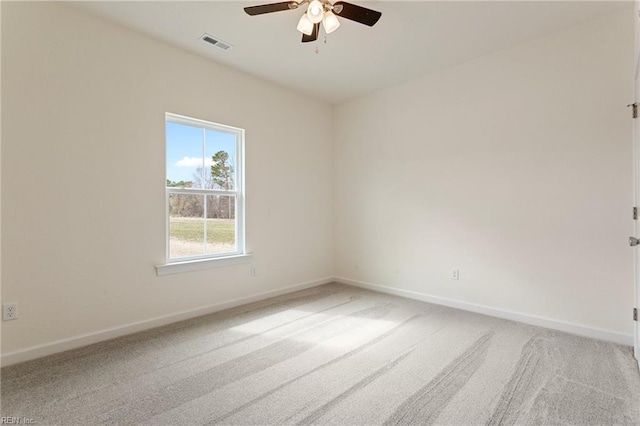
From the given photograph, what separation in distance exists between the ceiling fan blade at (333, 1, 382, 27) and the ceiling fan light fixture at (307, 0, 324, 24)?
10cm

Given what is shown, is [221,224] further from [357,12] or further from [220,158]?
[357,12]

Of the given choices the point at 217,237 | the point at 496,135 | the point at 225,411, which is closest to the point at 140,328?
the point at 217,237

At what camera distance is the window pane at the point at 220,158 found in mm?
3481

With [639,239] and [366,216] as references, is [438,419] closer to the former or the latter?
[639,239]

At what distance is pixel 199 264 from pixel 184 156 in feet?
3.77

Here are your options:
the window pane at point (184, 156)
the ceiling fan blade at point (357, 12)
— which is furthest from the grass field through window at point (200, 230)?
the ceiling fan blade at point (357, 12)

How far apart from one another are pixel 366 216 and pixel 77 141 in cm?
331

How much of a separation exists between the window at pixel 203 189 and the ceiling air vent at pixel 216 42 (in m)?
0.77

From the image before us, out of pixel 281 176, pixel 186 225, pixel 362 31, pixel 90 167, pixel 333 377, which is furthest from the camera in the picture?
pixel 281 176

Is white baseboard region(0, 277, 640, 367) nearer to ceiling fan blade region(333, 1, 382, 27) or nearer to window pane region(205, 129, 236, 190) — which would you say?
window pane region(205, 129, 236, 190)

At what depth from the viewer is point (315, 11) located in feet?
7.02

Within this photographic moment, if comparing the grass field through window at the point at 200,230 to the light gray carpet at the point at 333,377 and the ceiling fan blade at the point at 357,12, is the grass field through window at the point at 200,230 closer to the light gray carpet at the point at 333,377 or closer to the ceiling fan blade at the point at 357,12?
the light gray carpet at the point at 333,377

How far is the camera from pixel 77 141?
8.29 feet


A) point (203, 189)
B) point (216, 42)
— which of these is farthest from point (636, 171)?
point (203, 189)
